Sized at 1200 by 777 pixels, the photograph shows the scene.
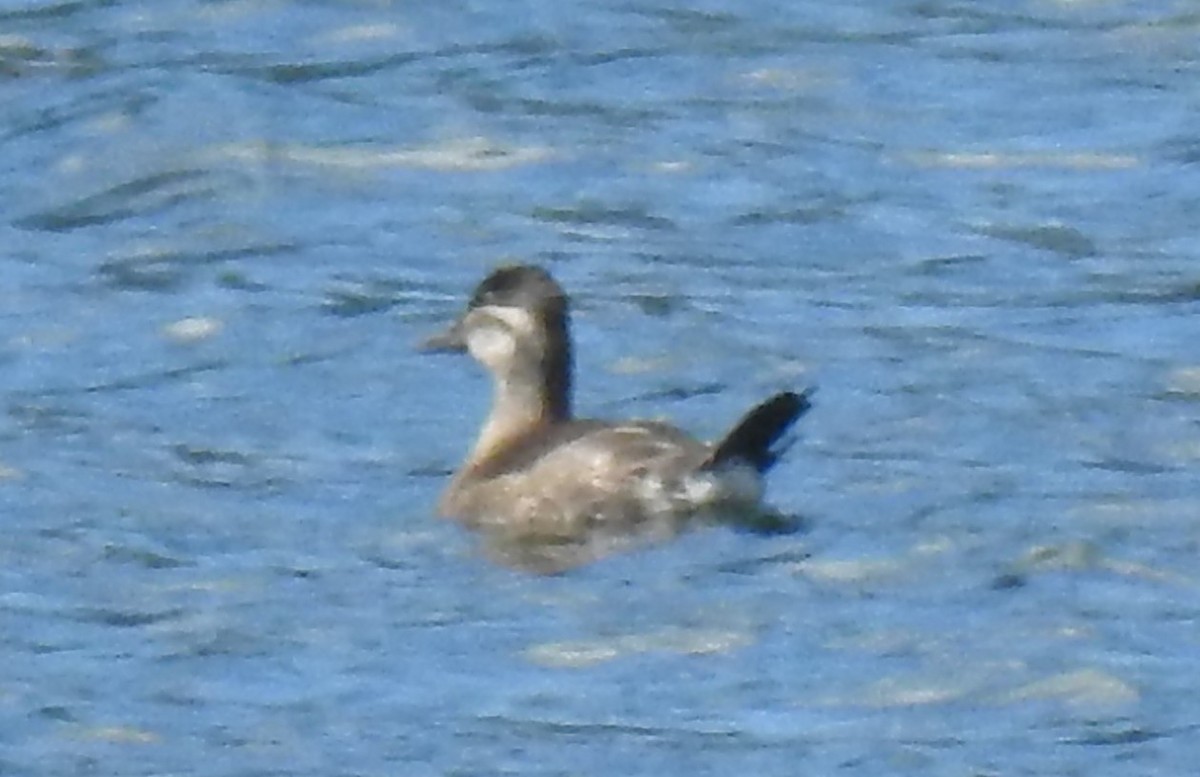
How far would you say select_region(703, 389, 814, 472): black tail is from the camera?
1292cm

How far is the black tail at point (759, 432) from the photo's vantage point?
1292cm

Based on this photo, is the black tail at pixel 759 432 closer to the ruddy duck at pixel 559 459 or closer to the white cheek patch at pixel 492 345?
the ruddy duck at pixel 559 459

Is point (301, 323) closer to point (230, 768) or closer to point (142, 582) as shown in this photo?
point (142, 582)

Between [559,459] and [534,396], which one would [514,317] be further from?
[559,459]

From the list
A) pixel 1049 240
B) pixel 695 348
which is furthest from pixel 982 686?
pixel 1049 240

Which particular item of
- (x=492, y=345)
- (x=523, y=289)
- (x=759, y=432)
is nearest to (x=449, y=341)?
(x=492, y=345)

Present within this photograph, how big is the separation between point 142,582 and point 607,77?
736cm

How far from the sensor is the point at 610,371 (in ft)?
50.9

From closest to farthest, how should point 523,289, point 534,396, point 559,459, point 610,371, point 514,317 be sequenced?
1. point 559,459
2. point 523,289
3. point 514,317
4. point 534,396
5. point 610,371

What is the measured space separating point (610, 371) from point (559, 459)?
198 cm

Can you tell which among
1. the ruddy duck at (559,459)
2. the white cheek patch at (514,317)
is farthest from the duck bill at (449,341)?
the white cheek patch at (514,317)

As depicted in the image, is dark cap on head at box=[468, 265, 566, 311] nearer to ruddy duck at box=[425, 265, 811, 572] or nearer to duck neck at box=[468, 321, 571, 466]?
ruddy duck at box=[425, 265, 811, 572]

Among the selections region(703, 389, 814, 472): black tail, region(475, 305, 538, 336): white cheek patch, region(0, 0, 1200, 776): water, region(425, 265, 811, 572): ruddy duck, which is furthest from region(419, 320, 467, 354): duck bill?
region(703, 389, 814, 472): black tail

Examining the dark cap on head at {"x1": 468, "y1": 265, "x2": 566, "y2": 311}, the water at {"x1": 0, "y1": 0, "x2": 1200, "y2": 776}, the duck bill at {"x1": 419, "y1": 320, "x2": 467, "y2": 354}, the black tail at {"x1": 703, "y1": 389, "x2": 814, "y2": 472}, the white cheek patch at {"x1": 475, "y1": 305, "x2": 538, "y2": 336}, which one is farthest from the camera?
the duck bill at {"x1": 419, "y1": 320, "x2": 467, "y2": 354}
